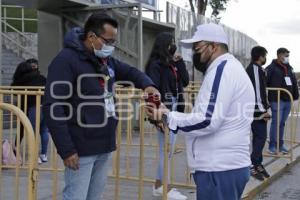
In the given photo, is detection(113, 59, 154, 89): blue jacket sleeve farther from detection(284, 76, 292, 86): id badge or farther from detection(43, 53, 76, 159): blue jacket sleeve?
detection(284, 76, 292, 86): id badge

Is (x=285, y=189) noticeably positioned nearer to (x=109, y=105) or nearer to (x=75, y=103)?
(x=109, y=105)

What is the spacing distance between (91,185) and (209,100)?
4.10 ft

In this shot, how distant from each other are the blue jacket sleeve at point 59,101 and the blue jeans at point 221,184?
34.6 inches

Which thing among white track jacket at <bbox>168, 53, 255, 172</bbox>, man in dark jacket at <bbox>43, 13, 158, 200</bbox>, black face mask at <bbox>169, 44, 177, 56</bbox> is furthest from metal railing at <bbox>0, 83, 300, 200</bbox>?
white track jacket at <bbox>168, 53, 255, 172</bbox>

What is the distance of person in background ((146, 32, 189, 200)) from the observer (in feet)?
18.7

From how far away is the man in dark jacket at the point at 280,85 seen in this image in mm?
9164

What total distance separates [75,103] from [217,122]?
101cm

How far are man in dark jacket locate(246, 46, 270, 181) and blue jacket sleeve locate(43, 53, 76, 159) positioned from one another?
154 inches

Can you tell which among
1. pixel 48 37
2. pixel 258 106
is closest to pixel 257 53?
pixel 258 106

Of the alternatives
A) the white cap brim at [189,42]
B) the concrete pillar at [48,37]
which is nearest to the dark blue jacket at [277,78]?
the concrete pillar at [48,37]

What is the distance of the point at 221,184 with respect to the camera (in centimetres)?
335

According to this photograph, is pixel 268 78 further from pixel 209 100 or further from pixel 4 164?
pixel 209 100

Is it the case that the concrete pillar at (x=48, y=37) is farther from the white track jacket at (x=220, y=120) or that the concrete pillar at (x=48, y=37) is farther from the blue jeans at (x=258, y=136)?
the white track jacket at (x=220, y=120)

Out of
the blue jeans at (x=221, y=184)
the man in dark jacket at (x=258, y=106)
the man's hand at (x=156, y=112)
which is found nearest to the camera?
the blue jeans at (x=221, y=184)
